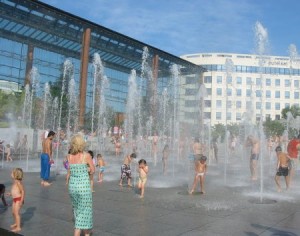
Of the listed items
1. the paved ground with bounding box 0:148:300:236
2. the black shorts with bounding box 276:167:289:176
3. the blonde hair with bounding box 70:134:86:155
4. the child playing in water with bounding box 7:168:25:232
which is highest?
the blonde hair with bounding box 70:134:86:155

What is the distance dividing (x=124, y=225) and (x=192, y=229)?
1.09 meters

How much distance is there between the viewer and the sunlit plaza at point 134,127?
6816mm

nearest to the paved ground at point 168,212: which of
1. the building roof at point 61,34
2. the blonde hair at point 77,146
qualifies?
the blonde hair at point 77,146

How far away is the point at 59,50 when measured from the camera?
39.8 metres

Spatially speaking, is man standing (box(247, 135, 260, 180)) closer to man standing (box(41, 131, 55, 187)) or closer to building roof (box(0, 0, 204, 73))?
man standing (box(41, 131, 55, 187))

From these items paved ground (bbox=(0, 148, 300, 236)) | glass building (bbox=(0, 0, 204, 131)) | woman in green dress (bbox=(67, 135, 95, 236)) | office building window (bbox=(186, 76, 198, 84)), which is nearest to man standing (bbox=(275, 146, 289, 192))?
paved ground (bbox=(0, 148, 300, 236))

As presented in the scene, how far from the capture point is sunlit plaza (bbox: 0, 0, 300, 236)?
682 cm

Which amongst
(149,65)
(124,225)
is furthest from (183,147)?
(149,65)

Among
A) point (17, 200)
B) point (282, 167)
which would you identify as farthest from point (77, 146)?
point (282, 167)

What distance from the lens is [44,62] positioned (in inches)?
1523

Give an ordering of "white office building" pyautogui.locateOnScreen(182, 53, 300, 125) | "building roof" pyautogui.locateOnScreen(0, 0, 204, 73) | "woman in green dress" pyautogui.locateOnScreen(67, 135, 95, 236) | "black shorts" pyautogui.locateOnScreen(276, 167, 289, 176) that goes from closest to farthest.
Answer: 1. "woman in green dress" pyautogui.locateOnScreen(67, 135, 95, 236)
2. "black shorts" pyautogui.locateOnScreen(276, 167, 289, 176)
3. "building roof" pyautogui.locateOnScreen(0, 0, 204, 73)
4. "white office building" pyautogui.locateOnScreen(182, 53, 300, 125)

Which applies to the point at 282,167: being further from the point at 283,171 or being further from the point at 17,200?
the point at 17,200

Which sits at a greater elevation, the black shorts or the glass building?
the glass building

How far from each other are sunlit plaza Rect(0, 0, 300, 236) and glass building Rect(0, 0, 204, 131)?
0.36 ft
